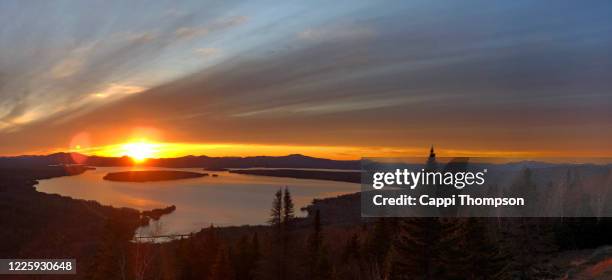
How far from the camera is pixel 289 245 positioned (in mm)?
54281

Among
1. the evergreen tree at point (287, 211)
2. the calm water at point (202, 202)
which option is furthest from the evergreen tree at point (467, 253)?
the calm water at point (202, 202)

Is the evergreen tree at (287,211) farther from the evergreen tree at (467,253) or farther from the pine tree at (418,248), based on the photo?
the pine tree at (418,248)

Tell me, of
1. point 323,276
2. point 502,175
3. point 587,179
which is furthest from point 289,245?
point 587,179

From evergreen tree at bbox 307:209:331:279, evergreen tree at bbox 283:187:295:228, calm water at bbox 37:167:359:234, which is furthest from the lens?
calm water at bbox 37:167:359:234

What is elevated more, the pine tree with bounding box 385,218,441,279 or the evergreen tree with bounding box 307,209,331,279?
the pine tree with bounding box 385,218,441,279

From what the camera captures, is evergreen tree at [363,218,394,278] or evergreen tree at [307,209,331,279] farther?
evergreen tree at [363,218,394,278]

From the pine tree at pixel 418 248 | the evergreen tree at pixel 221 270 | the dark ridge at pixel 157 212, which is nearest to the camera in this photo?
the pine tree at pixel 418 248

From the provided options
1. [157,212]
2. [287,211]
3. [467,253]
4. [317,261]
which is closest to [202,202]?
[157,212]

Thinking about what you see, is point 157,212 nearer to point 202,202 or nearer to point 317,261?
point 202,202

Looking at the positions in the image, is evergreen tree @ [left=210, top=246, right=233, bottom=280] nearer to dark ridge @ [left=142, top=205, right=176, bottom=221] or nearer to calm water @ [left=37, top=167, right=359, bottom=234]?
calm water @ [left=37, top=167, right=359, bottom=234]

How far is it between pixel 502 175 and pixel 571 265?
4565 cm

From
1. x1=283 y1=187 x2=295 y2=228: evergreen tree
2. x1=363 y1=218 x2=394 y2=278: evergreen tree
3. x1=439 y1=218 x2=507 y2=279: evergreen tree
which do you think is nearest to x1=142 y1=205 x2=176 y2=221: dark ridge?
x1=283 y1=187 x2=295 y2=228: evergreen tree

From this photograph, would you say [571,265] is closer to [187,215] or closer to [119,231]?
[119,231]

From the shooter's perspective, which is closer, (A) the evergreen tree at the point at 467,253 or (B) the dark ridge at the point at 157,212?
(A) the evergreen tree at the point at 467,253
